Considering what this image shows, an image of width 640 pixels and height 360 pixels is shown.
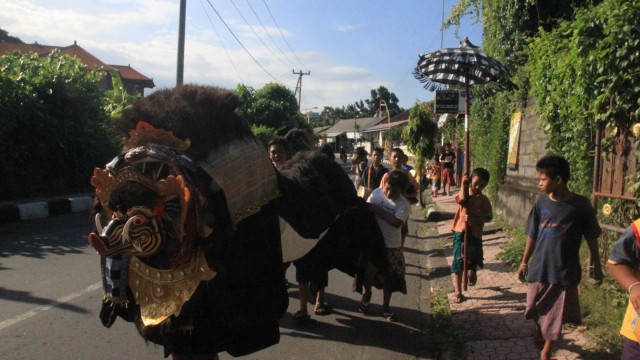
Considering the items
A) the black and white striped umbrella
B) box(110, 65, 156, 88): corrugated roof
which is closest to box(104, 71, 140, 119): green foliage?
the black and white striped umbrella

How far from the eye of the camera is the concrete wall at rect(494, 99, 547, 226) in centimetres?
830

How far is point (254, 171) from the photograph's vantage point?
2279 mm

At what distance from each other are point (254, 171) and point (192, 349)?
771mm

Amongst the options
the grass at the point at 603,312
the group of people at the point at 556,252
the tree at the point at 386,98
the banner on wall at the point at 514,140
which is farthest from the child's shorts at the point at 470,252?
the tree at the point at 386,98

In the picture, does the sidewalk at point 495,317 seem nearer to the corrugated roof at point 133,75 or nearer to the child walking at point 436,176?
the child walking at point 436,176

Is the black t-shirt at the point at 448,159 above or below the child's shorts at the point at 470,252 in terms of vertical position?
above

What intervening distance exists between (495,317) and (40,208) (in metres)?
10.1

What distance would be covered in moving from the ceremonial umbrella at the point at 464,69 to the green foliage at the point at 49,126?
33.5ft

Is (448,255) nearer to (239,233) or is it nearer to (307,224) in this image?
(307,224)

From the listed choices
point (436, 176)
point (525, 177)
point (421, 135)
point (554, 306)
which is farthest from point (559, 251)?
point (436, 176)

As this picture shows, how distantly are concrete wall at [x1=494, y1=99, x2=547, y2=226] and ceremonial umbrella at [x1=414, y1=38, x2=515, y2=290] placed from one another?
7.70ft

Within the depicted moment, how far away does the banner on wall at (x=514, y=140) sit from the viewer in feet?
30.9

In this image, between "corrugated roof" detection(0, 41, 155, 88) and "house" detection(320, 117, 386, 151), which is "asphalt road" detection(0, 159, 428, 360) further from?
"house" detection(320, 117, 386, 151)

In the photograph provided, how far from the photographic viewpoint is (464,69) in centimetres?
586
